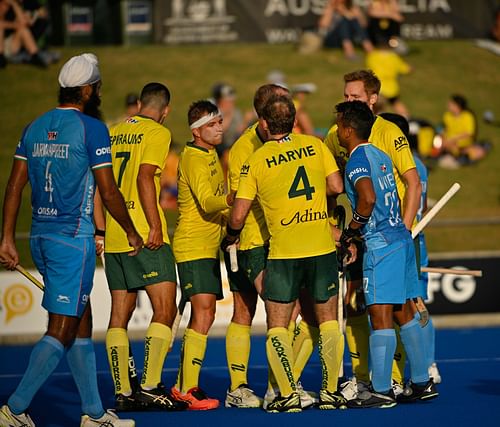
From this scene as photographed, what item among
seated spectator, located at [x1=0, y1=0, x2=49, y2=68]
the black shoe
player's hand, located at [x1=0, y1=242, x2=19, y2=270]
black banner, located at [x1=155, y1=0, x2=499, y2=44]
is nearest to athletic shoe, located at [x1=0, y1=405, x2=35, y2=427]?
player's hand, located at [x1=0, y1=242, x2=19, y2=270]

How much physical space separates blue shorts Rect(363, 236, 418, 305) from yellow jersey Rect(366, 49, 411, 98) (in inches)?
491

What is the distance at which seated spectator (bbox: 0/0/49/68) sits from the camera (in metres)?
23.3

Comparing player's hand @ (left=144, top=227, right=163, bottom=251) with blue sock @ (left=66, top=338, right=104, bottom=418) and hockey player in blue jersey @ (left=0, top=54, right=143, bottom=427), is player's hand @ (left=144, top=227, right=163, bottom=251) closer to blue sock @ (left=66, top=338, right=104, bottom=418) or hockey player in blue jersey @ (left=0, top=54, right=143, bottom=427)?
hockey player in blue jersey @ (left=0, top=54, right=143, bottom=427)

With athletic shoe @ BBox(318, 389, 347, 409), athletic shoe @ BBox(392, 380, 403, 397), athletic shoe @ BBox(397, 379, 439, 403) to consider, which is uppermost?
athletic shoe @ BBox(318, 389, 347, 409)

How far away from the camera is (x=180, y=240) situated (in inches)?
372

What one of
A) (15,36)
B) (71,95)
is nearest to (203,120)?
(71,95)

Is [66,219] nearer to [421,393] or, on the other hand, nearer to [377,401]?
[377,401]

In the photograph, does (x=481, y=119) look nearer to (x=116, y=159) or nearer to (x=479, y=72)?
(x=479, y=72)

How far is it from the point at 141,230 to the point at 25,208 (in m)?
11.0

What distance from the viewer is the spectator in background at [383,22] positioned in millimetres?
24109

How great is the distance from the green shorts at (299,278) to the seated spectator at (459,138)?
498 inches

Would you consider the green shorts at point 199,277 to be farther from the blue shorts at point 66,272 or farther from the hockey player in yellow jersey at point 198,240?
the blue shorts at point 66,272

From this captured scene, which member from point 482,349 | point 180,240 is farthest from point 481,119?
point 180,240

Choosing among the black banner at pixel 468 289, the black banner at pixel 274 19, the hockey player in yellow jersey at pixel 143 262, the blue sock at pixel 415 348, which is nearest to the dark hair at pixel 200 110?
the hockey player in yellow jersey at pixel 143 262
